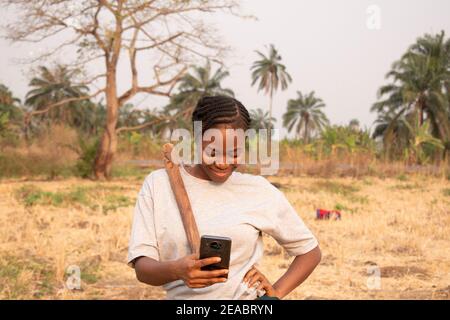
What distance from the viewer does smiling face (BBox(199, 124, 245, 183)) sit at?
4.84 feet

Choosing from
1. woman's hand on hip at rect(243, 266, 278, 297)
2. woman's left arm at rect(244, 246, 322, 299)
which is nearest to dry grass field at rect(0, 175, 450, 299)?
woman's left arm at rect(244, 246, 322, 299)

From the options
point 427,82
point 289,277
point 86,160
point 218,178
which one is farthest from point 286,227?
point 427,82

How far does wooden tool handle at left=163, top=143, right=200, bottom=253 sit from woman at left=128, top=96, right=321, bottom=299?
3 centimetres

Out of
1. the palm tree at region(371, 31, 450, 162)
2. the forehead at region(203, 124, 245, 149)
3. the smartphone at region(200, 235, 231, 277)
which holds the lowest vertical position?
the smartphone at region(200, 235, 231, 277)

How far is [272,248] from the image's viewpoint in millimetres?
5984

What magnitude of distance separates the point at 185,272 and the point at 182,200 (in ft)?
0.74

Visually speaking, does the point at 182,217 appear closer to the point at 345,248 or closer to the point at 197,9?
the point at 345,248

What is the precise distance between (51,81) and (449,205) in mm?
10937

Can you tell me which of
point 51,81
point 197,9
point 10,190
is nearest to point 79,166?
point 51,81

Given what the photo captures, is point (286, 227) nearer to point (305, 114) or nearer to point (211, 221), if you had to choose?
point (211, 221)

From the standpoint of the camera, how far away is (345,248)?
19.5 ft

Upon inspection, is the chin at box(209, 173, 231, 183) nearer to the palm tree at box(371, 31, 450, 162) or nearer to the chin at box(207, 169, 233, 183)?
the chin at box(207, 169, 233, 183)

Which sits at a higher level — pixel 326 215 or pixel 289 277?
pixel 289 277

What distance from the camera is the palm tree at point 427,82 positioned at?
30375 mm
